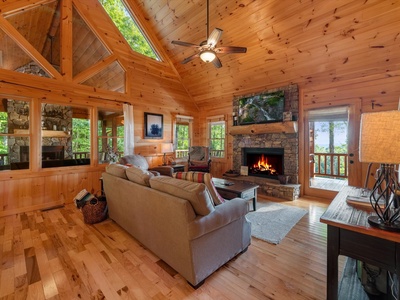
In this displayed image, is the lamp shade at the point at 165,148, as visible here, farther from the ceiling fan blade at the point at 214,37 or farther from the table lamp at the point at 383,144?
the table lamp at the point at 383,144

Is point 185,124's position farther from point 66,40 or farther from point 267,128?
point 66,40

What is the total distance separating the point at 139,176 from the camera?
221cm

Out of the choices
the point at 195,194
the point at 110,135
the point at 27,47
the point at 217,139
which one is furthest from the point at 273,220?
the point at 27,47

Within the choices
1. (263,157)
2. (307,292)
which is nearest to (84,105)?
(263,157)

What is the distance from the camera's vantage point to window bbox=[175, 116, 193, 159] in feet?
20.4

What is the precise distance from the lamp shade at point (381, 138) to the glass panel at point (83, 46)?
4.99m

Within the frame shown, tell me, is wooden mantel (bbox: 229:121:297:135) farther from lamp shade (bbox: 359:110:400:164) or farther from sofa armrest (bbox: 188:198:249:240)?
lamp shade (bbox: 359:110:400:164)

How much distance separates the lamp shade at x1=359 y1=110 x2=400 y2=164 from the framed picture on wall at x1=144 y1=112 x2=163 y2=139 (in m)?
4.87

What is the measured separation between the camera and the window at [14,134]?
11.1 ft

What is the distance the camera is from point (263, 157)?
503 cm

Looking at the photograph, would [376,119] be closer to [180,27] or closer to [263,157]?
[263,157]

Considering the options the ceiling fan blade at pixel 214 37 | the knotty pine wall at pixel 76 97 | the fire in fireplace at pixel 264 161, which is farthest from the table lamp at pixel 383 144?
the knotty pine wall at pixel 76 97

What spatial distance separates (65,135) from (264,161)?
527 centimetres

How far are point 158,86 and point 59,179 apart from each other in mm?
→ 3432
